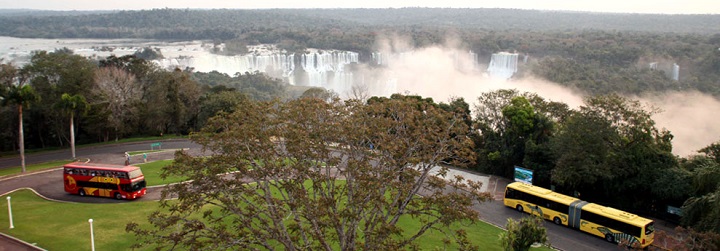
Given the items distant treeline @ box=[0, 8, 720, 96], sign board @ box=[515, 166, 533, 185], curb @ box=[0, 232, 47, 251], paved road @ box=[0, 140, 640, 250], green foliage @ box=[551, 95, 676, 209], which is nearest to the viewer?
curb @ box=[0, 232, 47, 251]

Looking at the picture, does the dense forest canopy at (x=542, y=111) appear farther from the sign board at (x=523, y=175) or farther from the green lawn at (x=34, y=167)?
the green lawn at (x=34, y=167)

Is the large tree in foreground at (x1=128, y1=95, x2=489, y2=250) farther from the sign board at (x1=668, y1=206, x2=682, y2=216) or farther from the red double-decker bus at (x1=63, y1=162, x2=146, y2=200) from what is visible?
the sign board at (x1=668, y1=206, x2=682, y2=216)

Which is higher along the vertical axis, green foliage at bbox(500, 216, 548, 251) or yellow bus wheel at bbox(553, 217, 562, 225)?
green foliage at bbox(500, 216, 548, 251)

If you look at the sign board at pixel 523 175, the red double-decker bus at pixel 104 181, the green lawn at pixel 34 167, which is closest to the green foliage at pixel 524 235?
the sign board at pixel 523 175

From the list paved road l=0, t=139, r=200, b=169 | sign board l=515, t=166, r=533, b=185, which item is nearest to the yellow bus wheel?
sign board l=515, t=166, r=533, b=185

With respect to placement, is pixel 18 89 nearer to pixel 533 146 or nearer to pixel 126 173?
pixel 126 173

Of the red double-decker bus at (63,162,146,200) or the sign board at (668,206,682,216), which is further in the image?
the red double-decker bus at (63,162,146,200)
